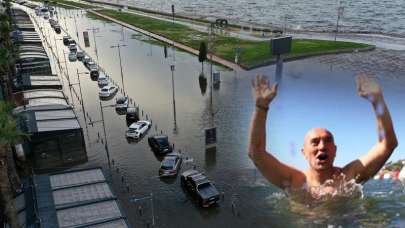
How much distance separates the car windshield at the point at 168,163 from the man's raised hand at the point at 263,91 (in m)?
39.2

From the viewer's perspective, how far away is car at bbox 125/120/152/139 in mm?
55094

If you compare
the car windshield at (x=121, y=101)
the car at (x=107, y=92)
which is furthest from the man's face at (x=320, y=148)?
the car at (x=107, y=92)

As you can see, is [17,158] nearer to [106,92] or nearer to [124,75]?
[106,92]

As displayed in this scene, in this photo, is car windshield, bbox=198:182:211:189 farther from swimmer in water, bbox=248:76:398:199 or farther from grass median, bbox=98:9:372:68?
grass median, bbox=98:9:372:68

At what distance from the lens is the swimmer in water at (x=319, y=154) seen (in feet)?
22.7

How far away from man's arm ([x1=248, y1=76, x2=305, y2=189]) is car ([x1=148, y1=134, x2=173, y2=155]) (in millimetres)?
43156

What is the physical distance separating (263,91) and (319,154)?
6.01 feet

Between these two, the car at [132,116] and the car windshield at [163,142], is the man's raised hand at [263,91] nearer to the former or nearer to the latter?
the car windshield at [163,142]

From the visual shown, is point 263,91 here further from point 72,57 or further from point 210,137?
point 72,57

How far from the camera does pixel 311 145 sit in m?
7.30

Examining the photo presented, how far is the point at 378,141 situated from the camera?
24.5 feet

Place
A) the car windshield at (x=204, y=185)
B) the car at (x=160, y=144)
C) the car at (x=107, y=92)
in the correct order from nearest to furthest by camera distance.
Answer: the car windshield at (x=204, y=185), the car at (x=160, y=144), the car at (x=107, y=92)

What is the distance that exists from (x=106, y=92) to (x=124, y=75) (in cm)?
1596

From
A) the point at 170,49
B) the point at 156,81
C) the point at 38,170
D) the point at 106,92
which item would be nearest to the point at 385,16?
the point at 170,49
